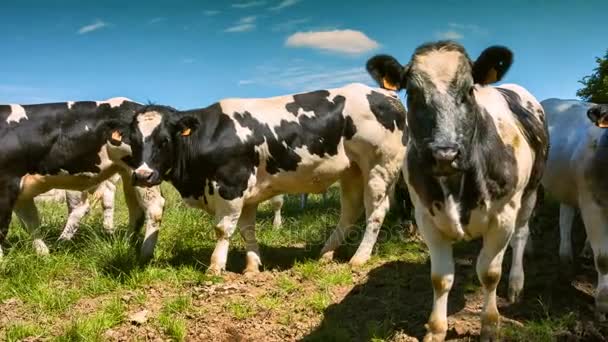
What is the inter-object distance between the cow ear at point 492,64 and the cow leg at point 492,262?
101 centimetres

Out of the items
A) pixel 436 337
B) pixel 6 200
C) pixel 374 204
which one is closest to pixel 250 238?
pixel 374 204

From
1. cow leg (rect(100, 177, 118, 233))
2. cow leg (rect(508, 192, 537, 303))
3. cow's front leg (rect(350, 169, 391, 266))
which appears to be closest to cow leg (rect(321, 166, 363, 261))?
cow's front leg (rect(350, 169, 391, 266))

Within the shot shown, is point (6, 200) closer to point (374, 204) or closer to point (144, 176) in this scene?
point (144, 176)

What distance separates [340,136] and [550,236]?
322 cm

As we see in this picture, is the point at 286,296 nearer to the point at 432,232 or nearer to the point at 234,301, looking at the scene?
the point at 234,301

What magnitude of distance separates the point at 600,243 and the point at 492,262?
4.18ft

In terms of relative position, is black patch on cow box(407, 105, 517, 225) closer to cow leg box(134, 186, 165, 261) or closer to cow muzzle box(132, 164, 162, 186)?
cow muzzle box(132, 164, 162, 186)

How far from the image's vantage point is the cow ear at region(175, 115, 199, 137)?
732 centimetres

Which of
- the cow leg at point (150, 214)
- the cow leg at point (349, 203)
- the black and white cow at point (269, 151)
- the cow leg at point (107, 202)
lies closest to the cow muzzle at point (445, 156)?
the black and white cow at point (269, 151)

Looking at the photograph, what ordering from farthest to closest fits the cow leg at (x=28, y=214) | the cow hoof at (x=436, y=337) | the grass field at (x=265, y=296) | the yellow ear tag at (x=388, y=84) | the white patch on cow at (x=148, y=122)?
the cow leg at (x=28, y=214)
the white patch on cow at (x=148, y=122)
the grass field at (x=265, y=296)
the cow hoof at (x=436, y=337)
the yellow ear tag at (x=388, y=84)

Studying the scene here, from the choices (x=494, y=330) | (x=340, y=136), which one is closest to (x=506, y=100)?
(x=494, y=330)

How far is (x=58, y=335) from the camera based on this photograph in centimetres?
580

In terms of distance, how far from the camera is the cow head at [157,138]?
23.2ft

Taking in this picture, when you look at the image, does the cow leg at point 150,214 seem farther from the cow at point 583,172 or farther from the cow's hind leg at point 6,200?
the cow at point 583,172
